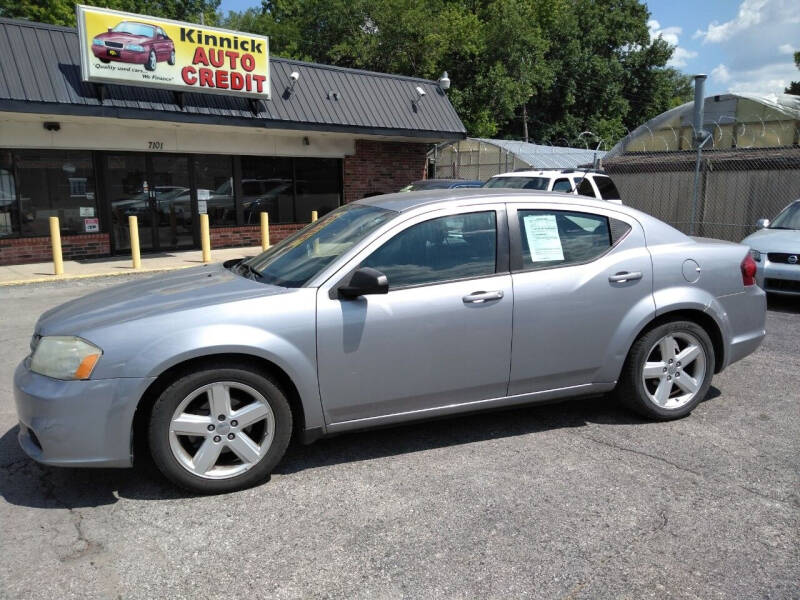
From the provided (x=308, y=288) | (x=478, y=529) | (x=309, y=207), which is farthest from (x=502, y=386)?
(x=309, y=207)

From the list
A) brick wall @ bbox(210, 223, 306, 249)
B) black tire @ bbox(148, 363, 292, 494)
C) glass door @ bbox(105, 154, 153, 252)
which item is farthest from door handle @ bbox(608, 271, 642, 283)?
glass door @ bbox(105, 154, 153, 252)

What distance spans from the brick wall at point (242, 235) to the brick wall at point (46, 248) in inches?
103

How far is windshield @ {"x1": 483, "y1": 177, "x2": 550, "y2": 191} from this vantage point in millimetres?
12242

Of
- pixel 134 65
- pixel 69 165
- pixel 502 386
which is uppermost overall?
pixel 134 65

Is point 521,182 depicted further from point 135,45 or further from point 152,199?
point 152,199

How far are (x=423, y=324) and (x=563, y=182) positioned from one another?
31.0ft

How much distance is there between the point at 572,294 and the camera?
13.6ft

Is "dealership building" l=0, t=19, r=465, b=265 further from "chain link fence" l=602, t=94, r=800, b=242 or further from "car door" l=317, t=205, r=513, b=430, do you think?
"car door" l=317, t=205, r=513, b=430

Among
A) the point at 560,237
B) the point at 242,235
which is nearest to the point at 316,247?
the point at 560,237

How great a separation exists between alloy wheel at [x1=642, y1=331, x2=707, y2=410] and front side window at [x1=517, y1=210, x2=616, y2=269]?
0.82 m

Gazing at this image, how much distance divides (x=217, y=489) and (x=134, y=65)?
1130 centimetres

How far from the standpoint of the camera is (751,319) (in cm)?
474

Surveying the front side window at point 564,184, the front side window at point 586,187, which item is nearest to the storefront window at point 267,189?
the front side window at point 564,184

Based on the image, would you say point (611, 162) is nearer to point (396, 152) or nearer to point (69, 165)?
point (396, 152)
